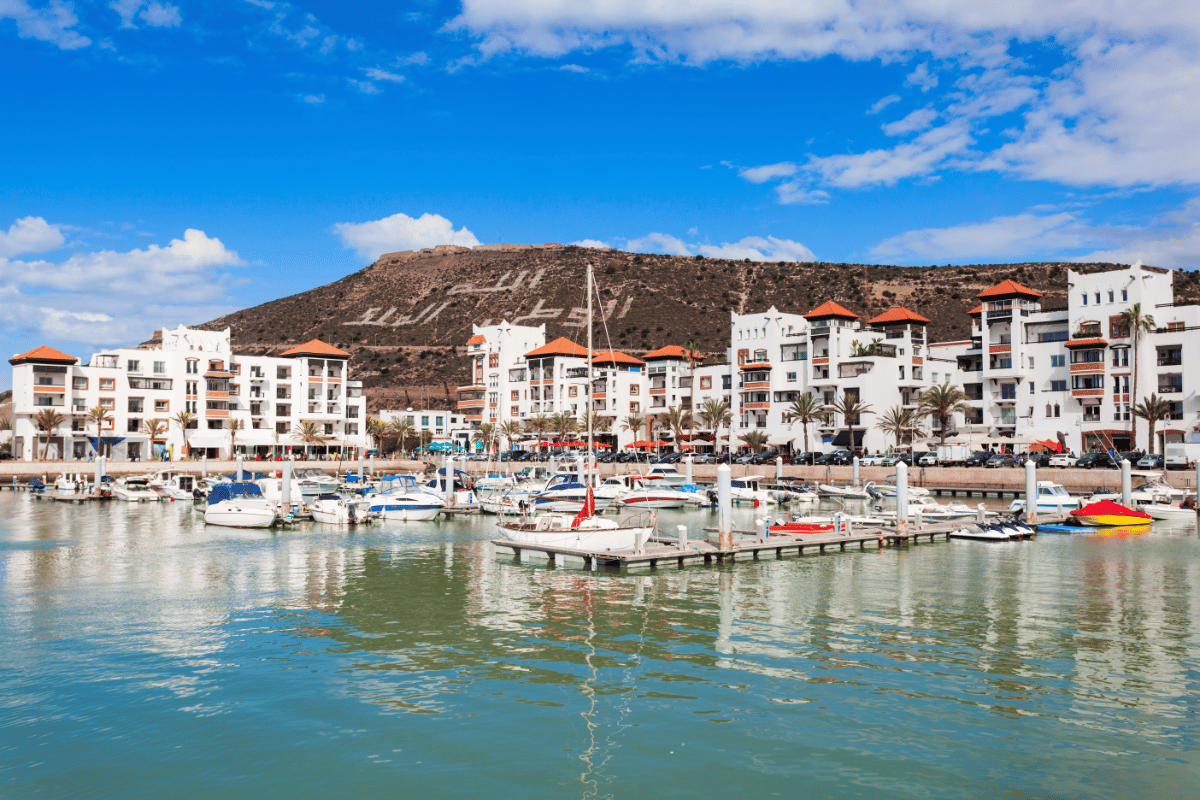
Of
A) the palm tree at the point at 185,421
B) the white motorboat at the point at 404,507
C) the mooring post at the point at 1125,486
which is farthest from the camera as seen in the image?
the palm tree at the point at 185,421

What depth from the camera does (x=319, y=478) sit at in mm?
90062

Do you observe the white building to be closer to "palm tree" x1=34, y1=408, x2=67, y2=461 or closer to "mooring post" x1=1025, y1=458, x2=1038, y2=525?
"palm tree" x1=34, y1=408, x2=67, y2=461

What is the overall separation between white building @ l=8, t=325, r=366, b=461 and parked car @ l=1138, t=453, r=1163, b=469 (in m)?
96.5

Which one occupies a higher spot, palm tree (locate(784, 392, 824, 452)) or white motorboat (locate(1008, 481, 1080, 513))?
palm tree (locate(784, 392, 824, 452))

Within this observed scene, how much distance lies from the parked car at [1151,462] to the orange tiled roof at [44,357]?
121 meters

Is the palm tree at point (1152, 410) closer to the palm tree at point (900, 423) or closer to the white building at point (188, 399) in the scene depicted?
the palm tree at point (900, 423)

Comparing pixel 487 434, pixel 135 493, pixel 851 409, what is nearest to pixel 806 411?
pixel 851 409

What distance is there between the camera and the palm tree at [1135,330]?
8919cm

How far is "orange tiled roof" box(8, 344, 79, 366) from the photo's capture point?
366 ft

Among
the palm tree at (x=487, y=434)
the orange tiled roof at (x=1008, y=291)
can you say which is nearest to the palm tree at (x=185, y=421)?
the palm tree at (x=487, y=434)

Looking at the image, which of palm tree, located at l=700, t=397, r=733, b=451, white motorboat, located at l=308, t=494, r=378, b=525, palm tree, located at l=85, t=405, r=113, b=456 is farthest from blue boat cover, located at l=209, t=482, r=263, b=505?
palm tree, located at l=700, t=397, r=733, b=451

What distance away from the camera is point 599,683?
2153 centimetres

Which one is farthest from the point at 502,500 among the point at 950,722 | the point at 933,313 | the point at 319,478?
the point at 933,313

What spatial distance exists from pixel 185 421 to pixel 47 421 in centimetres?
1526
